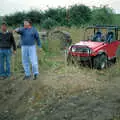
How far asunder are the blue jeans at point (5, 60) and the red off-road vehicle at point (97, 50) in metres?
3.21

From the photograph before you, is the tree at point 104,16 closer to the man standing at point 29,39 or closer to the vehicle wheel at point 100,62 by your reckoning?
the vehicle wheel at point 100,62

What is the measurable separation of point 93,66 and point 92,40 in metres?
1.67

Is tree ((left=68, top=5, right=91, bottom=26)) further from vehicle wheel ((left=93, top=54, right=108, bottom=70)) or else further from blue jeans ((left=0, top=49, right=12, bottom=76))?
blue jeans ((left=0, top=49, right=12, bottom=76))

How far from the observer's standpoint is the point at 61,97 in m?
8.73

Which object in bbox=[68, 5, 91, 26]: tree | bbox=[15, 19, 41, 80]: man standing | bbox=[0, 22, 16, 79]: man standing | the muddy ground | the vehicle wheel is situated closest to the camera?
the muddy ground

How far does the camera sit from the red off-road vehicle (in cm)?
1317

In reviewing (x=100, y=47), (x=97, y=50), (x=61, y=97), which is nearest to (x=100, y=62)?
(x=97, y=50)

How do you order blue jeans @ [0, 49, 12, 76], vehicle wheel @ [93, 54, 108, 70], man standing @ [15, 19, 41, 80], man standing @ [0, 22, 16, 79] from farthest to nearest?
1. vehicle wheel @ [93, 54, 108, 70]
2. blue jeans @ [0, 49, 12, 76]
3. man standing @ [0, 22, 16, 79]
4. man standing @ [15, 19, 41, 80]

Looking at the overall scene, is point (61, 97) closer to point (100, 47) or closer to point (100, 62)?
point (100, 62)

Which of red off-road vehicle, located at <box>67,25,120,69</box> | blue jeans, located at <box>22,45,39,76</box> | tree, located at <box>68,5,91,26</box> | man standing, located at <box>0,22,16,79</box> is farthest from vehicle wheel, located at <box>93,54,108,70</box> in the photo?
tree, located at <box>68,5,91,26</box>

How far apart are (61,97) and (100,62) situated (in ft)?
16.1

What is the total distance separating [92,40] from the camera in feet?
47.2

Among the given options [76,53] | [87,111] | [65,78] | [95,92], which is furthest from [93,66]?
[87,111]

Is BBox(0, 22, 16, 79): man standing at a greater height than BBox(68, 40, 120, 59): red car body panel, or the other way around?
BBox(0, 22, 16, 79): man standing
